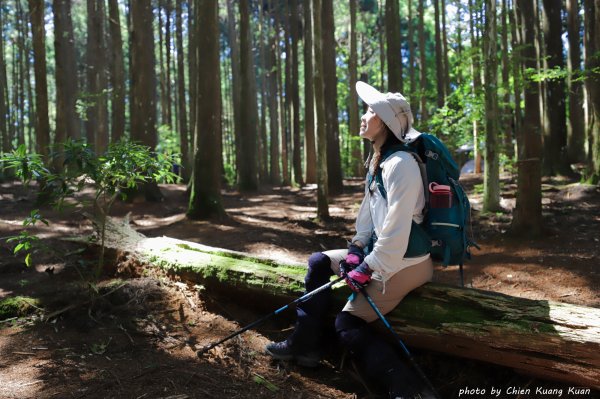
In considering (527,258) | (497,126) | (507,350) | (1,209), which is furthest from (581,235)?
(1,209)

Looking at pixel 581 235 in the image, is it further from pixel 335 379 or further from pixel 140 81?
pixel 140 81

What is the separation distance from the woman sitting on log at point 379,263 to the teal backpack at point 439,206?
0.17 ft

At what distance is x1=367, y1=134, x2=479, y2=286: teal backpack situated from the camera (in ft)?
10.2

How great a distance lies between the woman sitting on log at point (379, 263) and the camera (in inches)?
118

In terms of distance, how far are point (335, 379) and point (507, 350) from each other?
1.27 meters

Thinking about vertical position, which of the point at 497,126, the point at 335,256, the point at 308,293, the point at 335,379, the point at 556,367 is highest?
the point at 497,126

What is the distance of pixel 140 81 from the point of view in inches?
537

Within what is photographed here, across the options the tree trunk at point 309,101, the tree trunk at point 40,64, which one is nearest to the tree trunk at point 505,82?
the tree trunk at point 309,101

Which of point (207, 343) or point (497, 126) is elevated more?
point (497, 126)

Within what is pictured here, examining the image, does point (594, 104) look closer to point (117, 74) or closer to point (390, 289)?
point (390, 289)

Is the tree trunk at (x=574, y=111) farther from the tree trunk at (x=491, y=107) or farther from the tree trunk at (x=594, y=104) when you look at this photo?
the tree trunk at (x=491, y=107)

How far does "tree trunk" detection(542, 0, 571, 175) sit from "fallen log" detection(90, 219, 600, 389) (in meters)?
12.5

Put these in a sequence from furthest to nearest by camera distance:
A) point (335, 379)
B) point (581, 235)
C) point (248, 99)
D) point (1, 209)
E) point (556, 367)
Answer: point (248, 99) < point (1, 209) < point (581, 235) < point (335, 379) < point (556, 367)

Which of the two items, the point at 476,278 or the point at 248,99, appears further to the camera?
Result: the point at 248,99
